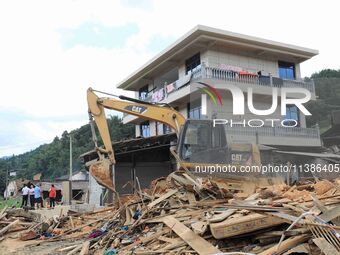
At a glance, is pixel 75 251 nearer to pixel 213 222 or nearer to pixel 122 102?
pixel 213 222

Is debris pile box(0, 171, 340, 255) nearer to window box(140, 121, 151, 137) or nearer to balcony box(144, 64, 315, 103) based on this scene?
balcony box(144, 64, 315, 103)

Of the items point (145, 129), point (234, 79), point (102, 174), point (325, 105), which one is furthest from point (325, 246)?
point (145, 129)

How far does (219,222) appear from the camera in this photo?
5918 millimetres

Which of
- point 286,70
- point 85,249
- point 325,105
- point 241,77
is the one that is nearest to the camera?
point 85,249

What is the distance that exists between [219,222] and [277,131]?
436 inches

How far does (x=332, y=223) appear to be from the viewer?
5152mm

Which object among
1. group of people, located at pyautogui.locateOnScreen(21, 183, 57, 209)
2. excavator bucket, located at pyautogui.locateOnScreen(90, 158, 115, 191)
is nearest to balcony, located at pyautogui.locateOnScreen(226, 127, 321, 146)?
excavator bucket, located at pyautogui.locateOnScreen(90, 158, 115, 191)

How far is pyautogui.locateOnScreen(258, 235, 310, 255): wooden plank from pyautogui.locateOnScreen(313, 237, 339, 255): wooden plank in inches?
14.4

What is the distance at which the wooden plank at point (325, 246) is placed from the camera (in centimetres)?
431

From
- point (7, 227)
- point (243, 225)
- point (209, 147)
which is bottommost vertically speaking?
point (7, 227)

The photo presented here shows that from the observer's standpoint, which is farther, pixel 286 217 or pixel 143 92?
pixel 143 92

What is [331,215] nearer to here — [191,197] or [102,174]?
[191,197]

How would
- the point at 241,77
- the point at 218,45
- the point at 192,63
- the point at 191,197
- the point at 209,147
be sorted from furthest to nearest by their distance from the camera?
the point at 192,63 → the point at 218,45 → the point at 241,77 → the point at 209,147 → the point at 191,197

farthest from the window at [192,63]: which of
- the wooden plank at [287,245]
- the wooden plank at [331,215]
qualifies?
the wooden plank at [287,245]
